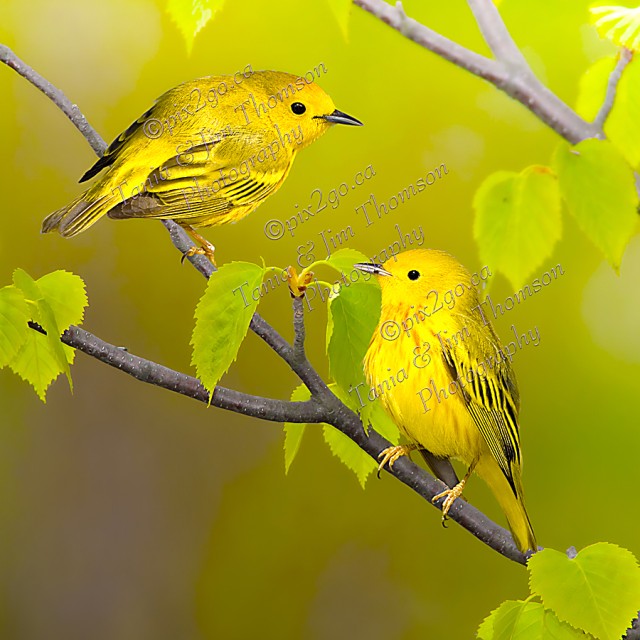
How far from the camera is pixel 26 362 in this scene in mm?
808

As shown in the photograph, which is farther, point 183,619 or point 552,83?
point 183,619

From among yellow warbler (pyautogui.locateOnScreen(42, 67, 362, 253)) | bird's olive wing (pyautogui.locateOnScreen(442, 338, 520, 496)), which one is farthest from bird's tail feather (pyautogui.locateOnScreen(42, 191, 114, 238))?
bird's olive wing (pyautogui.locateOnScreen(442, 338, 520, 496))

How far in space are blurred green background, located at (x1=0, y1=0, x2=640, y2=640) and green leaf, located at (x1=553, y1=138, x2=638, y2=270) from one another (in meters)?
0.50

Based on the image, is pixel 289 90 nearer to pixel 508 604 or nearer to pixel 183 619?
pixel 508 604

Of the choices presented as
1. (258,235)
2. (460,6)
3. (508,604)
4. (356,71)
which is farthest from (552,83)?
(508,604)

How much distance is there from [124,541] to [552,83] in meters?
0.91

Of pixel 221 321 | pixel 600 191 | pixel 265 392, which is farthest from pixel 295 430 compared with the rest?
pixel 600 191

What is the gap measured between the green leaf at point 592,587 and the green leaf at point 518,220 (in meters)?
0.28

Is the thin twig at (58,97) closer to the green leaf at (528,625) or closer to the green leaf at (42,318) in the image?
the green leaf at (42,318)

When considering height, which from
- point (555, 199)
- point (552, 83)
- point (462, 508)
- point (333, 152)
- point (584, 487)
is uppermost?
point (333, 152)

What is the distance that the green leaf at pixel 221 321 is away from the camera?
0.66 metres

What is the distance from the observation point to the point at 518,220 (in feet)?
1.89

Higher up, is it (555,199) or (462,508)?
(555,199)

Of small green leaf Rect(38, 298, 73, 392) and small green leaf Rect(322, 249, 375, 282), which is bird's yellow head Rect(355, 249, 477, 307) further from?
small green leaf Rect(38, 298, 73, 392)
